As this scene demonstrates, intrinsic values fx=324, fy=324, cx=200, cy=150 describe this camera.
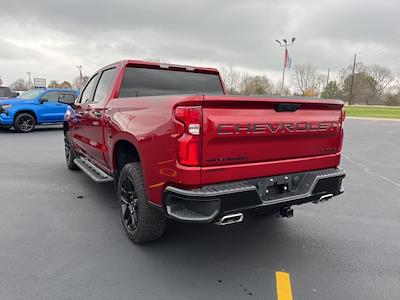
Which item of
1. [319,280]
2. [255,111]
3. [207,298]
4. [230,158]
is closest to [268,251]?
[319,280]

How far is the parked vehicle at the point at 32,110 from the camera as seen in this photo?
40.9ft

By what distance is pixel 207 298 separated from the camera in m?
2.66

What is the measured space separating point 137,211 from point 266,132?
1.57m

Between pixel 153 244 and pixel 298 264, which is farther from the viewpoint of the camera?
pixel 153 244

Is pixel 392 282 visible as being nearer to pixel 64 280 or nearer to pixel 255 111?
pixel 255 111

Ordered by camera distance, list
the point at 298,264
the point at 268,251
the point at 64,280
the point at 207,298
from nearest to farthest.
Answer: the point at 207,298, the point at 64,280, the point at 298,264, the point at 268,251

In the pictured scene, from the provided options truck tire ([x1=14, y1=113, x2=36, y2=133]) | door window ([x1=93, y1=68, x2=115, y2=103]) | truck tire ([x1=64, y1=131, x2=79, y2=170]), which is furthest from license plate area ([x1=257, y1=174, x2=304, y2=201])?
truck tire ([x1=14, y1=113, x2=36, y2=133])

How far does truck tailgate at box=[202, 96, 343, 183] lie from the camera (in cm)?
262

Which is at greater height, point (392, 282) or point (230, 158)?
point (230, 158)

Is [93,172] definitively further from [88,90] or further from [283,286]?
[283,286]

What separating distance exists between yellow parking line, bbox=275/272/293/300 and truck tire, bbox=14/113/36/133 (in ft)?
41.5

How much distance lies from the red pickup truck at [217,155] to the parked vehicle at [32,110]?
9889mm

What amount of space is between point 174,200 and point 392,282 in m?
2.12

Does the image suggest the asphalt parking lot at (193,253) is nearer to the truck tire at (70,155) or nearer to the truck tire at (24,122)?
the truck tire at (70,155)
